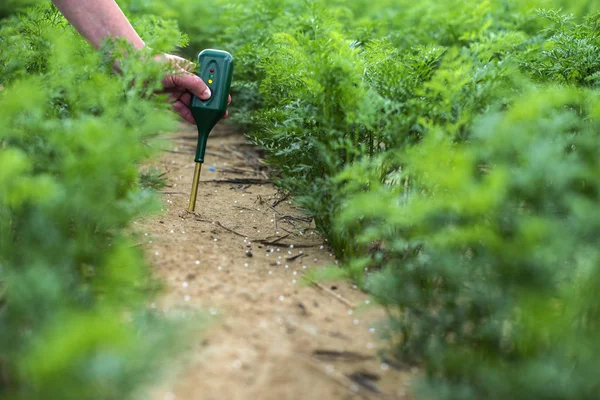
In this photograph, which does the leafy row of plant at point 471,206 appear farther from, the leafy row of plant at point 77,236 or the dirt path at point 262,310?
the leafy row of plant at point 77,236

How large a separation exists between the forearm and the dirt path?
945 mm

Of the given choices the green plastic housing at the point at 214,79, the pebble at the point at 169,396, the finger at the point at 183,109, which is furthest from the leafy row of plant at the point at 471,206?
the pebble at the point at 169,396

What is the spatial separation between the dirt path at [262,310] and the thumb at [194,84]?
65 cm

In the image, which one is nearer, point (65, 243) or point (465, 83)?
point (65, 243)

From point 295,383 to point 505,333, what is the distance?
27.0 inches

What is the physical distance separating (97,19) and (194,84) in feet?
1.85

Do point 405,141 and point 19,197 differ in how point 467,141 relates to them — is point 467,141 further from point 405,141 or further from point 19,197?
point 19,197

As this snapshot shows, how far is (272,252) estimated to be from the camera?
288 centimetres

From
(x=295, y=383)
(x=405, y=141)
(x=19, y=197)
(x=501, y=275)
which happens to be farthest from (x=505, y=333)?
(x=19, y=197)

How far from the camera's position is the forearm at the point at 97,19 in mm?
2990

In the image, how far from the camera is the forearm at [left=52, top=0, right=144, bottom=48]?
2.99 meters

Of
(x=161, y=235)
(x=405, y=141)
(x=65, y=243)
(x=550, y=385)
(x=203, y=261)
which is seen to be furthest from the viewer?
(x=161, y=235)

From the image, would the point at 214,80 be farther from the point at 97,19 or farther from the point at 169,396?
the point at 169,396

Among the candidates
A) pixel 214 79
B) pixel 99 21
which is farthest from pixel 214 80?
pixel 99 21
